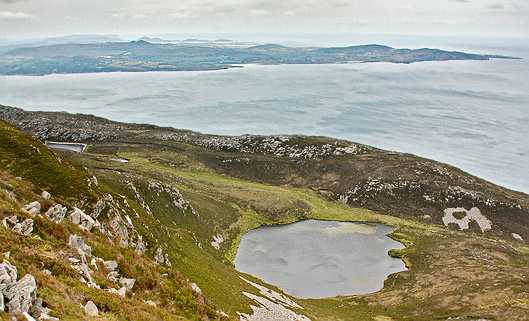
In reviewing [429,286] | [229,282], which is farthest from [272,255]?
[229,282]

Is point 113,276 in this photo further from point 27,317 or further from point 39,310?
point 27,317

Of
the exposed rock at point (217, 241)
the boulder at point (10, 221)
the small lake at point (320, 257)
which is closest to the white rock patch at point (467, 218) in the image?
the small lake at point (320, 257)

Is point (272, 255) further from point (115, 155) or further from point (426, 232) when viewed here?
point (115, 155)

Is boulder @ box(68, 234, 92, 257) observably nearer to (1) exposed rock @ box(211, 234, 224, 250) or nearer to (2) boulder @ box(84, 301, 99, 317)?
(2) boulder @ box(84, 301, 99, 317)

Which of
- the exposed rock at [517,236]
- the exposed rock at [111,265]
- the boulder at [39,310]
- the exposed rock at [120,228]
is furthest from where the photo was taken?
the exposed rock at [517,236]

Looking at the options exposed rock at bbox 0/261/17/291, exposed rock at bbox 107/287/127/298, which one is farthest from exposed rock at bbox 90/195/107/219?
exposed rock at bbox 0/261/17/291

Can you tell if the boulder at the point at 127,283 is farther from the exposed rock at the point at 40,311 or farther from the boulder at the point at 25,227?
the exposed rock at the point at 40,311
